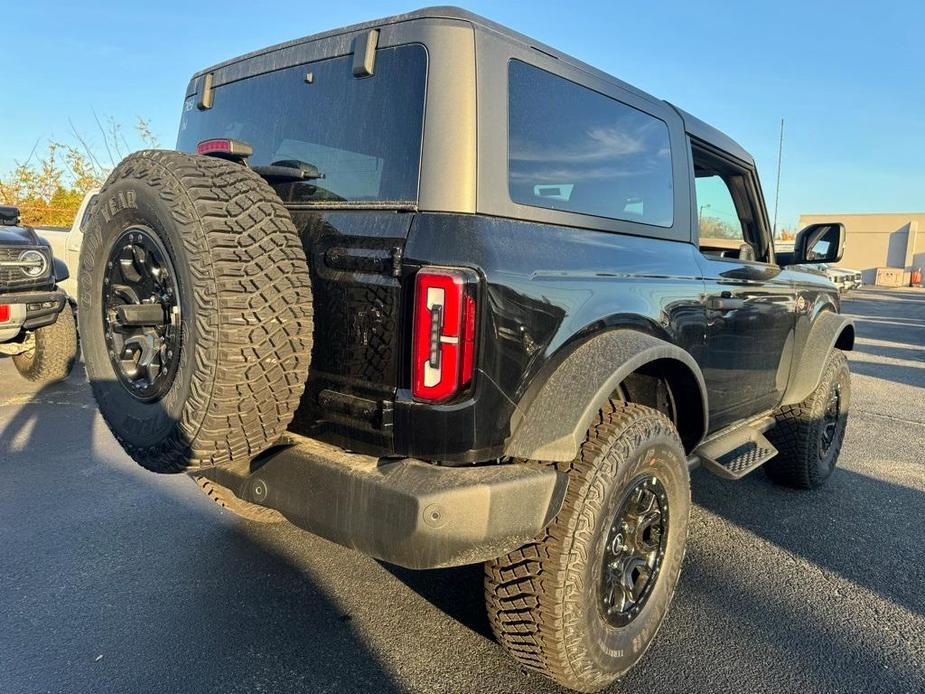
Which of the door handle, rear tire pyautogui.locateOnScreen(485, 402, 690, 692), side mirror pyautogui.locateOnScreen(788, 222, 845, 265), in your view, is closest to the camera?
rear tire pyautogui.locateOnScreen(485, 402, 690, 692)

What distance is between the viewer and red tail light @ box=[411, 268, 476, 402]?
172 centimetres

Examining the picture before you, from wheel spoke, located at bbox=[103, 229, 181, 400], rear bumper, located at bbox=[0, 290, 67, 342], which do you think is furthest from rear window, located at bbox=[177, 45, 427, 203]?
rear bumper, located at bbox=[0, 290, 67, 342]

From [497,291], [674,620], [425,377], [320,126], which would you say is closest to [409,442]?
[425,377]

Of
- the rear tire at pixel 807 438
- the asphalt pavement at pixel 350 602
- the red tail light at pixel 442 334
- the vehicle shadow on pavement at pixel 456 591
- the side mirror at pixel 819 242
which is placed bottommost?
the vehicle shadow on pavement at pixel 456 591

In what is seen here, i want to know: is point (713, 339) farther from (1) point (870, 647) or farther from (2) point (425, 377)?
(2) point (425, 377)

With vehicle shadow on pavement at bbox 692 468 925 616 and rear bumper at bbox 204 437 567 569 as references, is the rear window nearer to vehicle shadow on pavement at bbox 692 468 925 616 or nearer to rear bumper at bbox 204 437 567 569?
rear bumper at bbox 204 437 567 569

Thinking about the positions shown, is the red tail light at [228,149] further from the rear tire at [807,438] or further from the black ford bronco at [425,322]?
the rear tire at [807,438]

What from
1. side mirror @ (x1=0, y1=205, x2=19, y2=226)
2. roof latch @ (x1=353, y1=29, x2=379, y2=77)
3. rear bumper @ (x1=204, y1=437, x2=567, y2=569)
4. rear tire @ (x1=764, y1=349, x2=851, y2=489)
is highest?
roof latch @ (x1=353, y1=29, x2=379, y2=77)

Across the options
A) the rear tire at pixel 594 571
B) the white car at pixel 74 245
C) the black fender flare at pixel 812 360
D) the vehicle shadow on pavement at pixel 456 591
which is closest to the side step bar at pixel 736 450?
the black fender flare at pixel 812 360

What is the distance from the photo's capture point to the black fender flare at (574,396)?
1.86 m

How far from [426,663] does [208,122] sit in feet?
7.77

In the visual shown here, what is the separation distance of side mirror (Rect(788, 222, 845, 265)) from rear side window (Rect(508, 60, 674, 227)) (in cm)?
145

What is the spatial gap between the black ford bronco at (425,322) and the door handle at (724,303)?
46 centimetres

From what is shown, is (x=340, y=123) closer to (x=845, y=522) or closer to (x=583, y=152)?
(x=583, y=152)
